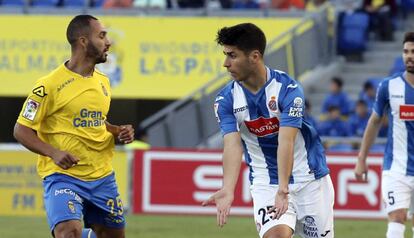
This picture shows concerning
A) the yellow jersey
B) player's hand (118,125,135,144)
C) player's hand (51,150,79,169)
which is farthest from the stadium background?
player's hand (51,150,79,169)

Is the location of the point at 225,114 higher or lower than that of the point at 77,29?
lower

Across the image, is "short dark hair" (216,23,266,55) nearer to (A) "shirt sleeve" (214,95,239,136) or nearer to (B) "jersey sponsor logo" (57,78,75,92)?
(A) "shirt sleeve" (214,95,239,136)

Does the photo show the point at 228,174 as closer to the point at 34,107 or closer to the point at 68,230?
the point at 68,230

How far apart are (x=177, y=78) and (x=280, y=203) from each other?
14.6 metres

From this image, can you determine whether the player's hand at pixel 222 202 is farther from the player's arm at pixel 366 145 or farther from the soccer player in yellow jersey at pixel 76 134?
the player's arm at pixel 366 145

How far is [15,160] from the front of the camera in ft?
60.9

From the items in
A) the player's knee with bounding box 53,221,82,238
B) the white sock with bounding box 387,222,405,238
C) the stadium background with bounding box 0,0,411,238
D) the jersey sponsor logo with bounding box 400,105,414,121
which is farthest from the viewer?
the stadium background with bounding box 0,0,411,238

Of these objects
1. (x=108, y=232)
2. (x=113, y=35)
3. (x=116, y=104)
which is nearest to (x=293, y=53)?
(x=113, y=35)

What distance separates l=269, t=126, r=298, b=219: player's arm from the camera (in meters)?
8.50

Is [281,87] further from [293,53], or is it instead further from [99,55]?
[293,53]

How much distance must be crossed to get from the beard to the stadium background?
8.30 meters

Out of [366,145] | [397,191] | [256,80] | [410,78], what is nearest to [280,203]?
[256,80]

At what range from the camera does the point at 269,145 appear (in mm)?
9117

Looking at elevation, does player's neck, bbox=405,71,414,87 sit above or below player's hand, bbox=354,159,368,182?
above
